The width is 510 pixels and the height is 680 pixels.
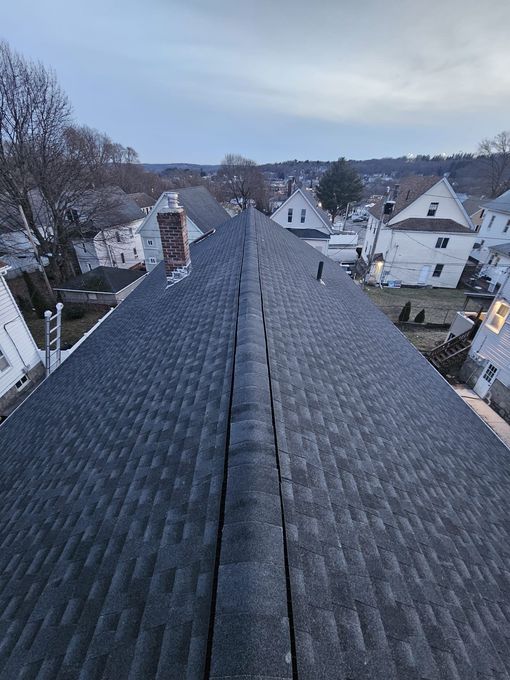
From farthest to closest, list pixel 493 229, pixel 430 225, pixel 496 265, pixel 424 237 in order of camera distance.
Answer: pixel 493 229, pixel 496 265, pixel 424 237, pixel 430 225

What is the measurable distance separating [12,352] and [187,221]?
1564cm

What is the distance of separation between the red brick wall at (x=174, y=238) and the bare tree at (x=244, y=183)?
5509cm

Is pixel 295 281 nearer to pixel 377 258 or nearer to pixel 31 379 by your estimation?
pixel 31 379

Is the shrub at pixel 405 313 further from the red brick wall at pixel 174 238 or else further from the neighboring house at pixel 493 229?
the neighboring house at pixel 493 229

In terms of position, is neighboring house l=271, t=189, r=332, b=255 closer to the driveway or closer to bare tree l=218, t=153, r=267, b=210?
the driveway

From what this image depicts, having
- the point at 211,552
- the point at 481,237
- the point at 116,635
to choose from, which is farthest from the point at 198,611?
the point at 481,237

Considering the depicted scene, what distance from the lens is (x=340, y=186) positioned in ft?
165

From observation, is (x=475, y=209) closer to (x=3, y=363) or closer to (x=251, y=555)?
(x=251, y=555)

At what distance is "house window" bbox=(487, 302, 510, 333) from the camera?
1338 cm

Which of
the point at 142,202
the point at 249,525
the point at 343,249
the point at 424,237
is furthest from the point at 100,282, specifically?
the point at 424,237

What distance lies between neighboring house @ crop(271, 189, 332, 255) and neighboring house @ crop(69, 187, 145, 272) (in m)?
14.8

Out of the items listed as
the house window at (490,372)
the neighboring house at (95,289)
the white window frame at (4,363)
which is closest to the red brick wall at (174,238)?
the white window frame at (4,363)

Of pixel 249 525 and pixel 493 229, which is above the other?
pixel 249 525

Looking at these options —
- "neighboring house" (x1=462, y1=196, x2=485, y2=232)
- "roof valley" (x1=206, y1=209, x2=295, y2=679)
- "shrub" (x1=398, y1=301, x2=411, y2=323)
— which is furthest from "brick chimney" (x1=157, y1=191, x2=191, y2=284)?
"neighboring house" (x1=462, y1=196, x2=485, y2=232)
